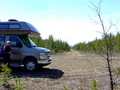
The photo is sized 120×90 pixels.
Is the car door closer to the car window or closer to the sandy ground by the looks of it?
the car window

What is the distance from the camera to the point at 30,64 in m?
6.88

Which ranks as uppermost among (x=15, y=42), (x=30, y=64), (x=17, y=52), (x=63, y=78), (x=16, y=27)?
(x=16, y=27)

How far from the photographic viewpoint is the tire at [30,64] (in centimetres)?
686

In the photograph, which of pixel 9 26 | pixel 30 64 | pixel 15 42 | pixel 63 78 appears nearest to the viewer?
pixel 63 78

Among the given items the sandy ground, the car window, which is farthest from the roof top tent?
the sandy ground

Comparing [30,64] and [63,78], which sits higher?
[30,64]

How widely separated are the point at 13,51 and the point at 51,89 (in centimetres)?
405

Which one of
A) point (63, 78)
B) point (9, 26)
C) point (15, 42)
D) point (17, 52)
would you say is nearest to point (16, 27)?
point (9, 26)

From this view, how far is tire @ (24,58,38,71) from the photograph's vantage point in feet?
22.5

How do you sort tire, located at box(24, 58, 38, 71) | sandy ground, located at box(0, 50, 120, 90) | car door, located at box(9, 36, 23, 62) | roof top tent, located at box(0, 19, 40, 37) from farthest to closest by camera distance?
roof top tent, located at box(0, 19, 40, 37) → car door, located at box(9, 36, 23, 62) → tire, located at box(24, 58, 38, 71) → sandy ground, located at box(0, 50, 120, 90)

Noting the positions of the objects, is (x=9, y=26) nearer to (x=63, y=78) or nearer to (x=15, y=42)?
(x=15, y=42)

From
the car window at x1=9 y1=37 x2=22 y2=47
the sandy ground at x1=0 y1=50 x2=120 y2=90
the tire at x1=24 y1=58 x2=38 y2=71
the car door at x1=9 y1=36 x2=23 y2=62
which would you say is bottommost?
the sandy ground at x1=0 y1=50 x2=120 y2=90

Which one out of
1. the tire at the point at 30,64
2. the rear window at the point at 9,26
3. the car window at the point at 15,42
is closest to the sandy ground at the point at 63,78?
the tire at the point at 30,64

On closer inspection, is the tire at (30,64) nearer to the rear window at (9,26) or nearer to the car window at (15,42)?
the car window at (15,42)
